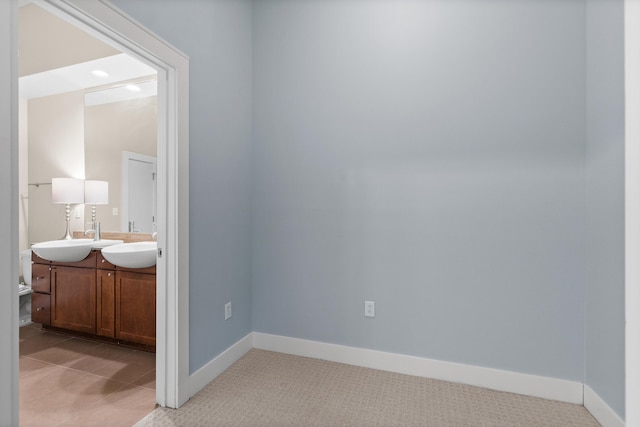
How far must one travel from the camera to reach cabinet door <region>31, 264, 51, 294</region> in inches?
111

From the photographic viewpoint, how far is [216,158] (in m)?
2.11

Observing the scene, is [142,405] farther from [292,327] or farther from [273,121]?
[273,121]

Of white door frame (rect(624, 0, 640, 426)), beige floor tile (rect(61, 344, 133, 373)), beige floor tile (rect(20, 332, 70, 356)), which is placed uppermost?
white door frame (rect(624, 0, 640, 426))

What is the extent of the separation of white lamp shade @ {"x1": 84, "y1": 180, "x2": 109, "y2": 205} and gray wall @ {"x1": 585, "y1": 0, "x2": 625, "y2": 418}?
3718 mm

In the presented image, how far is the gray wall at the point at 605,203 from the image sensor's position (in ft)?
4.99

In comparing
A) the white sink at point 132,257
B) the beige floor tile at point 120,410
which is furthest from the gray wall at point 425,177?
the beige floor tile at point 120,410

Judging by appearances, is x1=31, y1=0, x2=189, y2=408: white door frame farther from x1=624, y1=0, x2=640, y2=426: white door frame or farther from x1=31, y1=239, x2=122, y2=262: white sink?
x1=624, y1=0, x2=640, y2=426: white door frame

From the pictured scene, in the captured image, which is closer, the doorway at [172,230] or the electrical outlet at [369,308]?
the doorway at [172,230]

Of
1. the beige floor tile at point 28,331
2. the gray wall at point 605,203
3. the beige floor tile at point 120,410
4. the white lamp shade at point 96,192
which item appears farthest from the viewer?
the white lamp shade at point 96,192

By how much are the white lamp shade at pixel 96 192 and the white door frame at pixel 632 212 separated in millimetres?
3567

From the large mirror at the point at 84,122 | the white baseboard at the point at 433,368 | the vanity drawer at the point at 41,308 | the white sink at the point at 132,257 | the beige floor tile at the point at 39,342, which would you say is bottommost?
the beige floor tile at the point at 39,342

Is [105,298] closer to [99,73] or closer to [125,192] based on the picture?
[125,192]

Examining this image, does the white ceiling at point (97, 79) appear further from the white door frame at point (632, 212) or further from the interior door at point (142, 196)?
the white door frame at point (632, 212)

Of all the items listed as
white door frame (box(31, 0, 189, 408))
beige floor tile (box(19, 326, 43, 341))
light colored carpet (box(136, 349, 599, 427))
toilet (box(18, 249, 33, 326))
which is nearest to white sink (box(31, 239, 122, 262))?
beige floor tile (box(19, 326, 43, 341))
